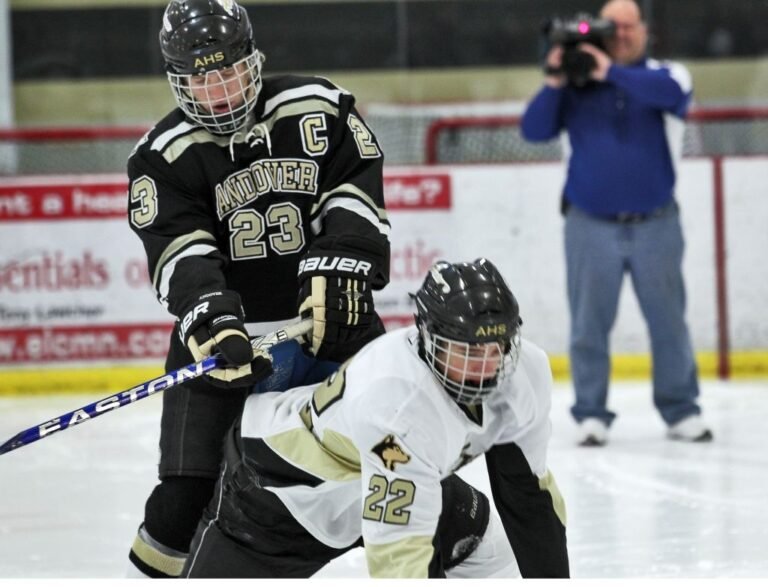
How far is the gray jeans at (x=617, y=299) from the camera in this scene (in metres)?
4.37

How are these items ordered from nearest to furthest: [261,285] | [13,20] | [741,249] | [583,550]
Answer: [261,285] → [583,550] → [741,249] → [13,20]

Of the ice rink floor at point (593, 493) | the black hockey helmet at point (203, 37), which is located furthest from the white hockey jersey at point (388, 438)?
the ice rink floor at point (593, 493)

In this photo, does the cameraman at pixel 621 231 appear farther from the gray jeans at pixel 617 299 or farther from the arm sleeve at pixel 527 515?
the arm sleeve at pixel 527 515

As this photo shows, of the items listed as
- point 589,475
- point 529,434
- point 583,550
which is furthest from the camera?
point 589,475

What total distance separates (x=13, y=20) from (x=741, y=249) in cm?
285

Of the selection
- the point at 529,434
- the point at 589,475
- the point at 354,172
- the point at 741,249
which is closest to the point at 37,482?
the point at 589,475

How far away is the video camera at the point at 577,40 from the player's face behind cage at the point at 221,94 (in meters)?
1.90

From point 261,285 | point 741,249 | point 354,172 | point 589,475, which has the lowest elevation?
point 589,475

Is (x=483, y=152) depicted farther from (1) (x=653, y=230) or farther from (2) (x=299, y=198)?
(2) (x=299, y=198)

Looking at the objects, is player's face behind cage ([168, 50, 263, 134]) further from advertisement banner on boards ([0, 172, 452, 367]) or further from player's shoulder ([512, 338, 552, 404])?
advertisement banner on boards ([0, 172, 452, 367])

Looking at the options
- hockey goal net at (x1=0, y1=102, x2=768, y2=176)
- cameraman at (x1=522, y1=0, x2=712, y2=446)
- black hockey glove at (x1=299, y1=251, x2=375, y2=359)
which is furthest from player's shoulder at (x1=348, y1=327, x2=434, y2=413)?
hockey goal net at (x1=0, y1=102, x2=768, y2=176)

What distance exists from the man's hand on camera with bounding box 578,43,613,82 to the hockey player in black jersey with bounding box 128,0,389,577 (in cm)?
174

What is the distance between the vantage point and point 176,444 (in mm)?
2545

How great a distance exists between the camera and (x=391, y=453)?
212 cm
